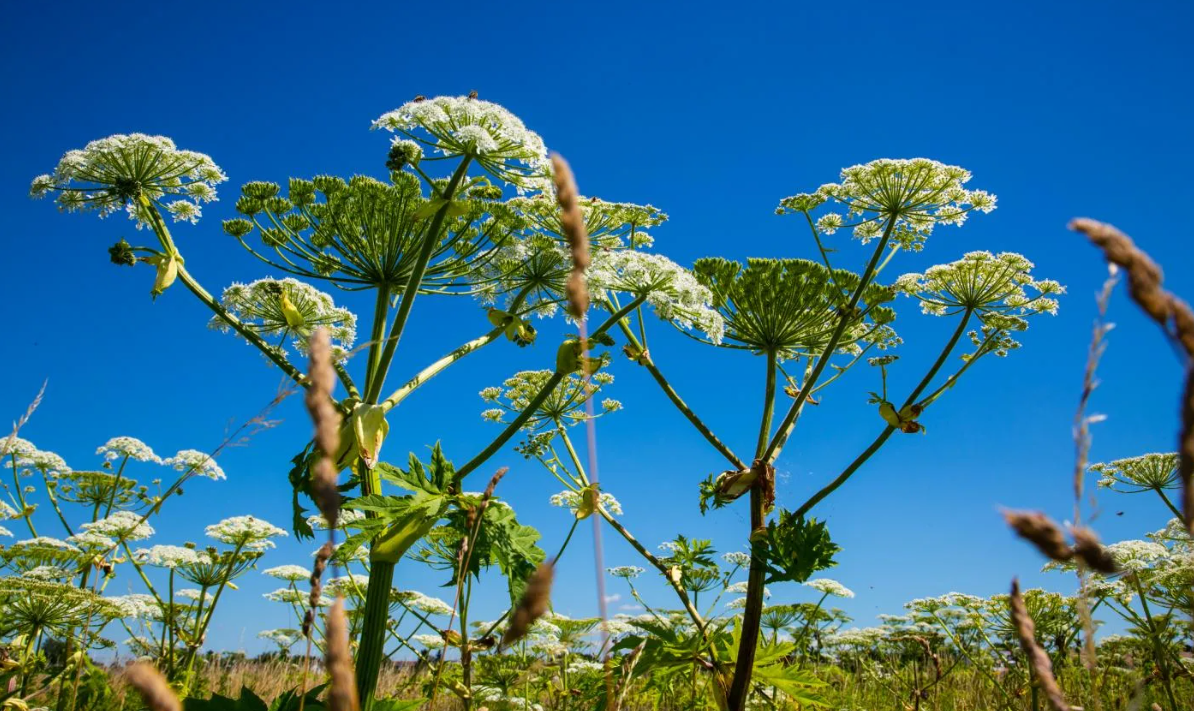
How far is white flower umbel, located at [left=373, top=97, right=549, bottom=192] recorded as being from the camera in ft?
17.1

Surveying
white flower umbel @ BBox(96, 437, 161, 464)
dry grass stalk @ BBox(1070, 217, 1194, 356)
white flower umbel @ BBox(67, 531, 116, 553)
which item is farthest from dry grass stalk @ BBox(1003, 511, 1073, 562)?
white flower umbel @ BBox(96, 437, 161, 464)

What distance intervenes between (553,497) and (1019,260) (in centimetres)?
512

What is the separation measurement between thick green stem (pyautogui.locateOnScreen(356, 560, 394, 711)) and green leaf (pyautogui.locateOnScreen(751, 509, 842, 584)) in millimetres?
2383

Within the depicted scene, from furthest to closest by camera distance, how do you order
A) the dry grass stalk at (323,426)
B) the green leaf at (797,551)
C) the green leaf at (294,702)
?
the green leaf at (797,551), the green leaf at (294,702), the dry grass stalk at (323,426)

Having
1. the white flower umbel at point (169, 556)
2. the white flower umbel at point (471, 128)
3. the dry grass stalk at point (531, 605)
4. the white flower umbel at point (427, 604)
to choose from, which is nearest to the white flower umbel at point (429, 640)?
the white flower umbel at point (427, 604)

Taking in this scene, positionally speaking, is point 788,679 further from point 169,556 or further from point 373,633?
point 169,556

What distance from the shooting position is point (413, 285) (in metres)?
5.32

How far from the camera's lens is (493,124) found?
5.31m

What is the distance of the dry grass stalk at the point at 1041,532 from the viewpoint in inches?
40.3

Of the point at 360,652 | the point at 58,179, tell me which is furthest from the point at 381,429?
the point at 58,179

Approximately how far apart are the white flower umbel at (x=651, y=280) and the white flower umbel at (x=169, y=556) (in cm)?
475

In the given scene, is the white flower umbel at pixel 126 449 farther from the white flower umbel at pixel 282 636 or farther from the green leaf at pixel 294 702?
the green leaf at pixel 294 702

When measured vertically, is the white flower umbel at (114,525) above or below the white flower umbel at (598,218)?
below

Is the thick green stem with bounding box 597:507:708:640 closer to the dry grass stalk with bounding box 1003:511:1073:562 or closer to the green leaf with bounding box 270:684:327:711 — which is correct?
the green leaf with bounding box 270:684:327:711
